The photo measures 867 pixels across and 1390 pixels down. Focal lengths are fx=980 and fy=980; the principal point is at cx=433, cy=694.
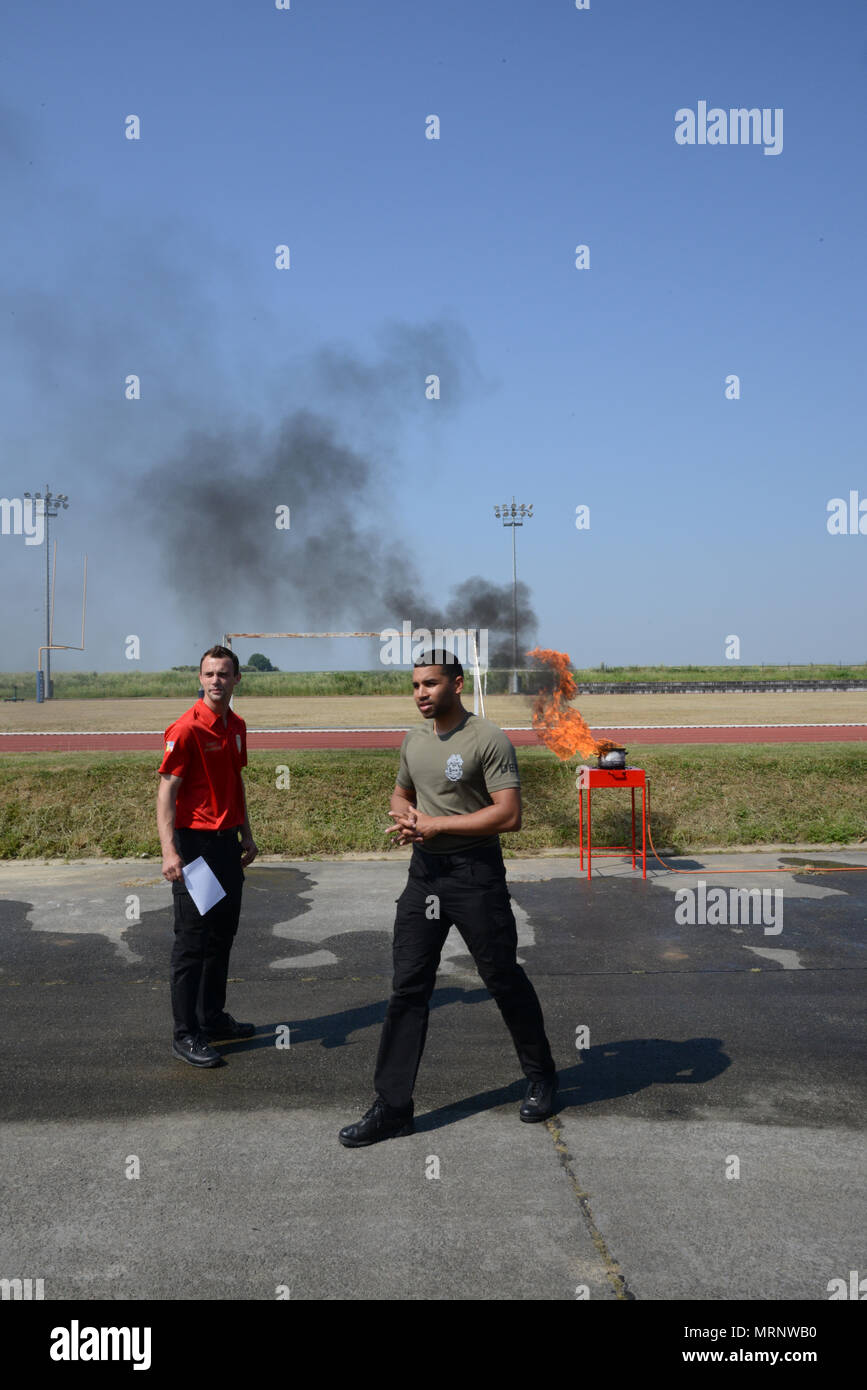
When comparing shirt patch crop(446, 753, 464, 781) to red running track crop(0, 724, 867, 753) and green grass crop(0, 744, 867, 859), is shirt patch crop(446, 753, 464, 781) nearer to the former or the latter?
green grass crop(0, 744, 867, 859)

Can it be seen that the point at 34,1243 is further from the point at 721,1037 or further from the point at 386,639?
Result: the point at 386,639

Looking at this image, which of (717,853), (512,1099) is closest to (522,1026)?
(512,1099)

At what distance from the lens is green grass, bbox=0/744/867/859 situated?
427 inches

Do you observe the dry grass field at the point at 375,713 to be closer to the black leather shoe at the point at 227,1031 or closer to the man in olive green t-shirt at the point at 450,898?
the black leather shoe at the point at 227,1031

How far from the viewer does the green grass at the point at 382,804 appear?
1085 cm

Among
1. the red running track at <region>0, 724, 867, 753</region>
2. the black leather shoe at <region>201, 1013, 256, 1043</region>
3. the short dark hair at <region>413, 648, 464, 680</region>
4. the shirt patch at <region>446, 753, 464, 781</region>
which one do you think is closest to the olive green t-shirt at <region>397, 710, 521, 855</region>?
the shirt patch at <region>446, 753, 464, 781</region>

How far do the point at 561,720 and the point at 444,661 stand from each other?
632cm

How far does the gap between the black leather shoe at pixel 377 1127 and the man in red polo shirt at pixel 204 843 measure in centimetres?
114

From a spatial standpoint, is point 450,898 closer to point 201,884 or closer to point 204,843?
point 201,884

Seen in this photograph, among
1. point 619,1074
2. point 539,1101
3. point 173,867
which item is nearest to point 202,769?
point 173,867

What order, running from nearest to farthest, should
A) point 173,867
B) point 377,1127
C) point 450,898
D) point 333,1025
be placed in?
point 377,1127
point 450,898
point 173,867
point 333,1025

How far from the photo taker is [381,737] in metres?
22.6

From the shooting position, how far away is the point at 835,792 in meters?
12.0
